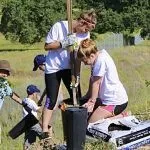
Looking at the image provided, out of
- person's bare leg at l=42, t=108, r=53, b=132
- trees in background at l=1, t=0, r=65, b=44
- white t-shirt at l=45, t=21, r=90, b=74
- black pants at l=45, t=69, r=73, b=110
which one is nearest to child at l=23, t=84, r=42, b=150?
person's bare leg at l=42, t=108, r=53, b=132

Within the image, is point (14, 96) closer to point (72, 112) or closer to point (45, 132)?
point (45, 132)

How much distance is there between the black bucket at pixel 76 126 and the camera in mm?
6064

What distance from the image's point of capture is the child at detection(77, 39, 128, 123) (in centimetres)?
647

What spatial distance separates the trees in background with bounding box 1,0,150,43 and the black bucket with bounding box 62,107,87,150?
170 ft

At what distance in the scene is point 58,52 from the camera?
23.4 feet

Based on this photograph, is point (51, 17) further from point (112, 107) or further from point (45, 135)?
point (112, 107)

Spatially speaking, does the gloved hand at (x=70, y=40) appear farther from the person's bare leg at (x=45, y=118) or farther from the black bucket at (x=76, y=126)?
the person's bare leg at (x=45, y=118)

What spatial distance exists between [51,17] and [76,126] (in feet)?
182

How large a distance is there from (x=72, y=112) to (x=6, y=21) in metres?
57.8

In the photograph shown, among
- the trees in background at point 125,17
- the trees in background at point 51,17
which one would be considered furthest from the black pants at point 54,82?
the trees in background at point 125,17

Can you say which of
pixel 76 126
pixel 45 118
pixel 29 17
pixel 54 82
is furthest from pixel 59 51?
pixel 29 17

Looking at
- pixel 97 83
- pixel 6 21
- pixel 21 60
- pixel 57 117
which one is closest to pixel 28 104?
pixel 97 83

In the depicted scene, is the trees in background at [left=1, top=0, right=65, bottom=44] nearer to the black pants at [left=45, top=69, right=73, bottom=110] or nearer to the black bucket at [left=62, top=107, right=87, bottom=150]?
the black pants at [left=45, top=69, right=73, bottom=110]

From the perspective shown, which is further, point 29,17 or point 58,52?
point 29,17
